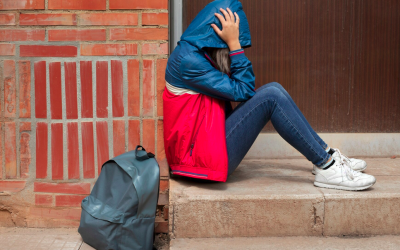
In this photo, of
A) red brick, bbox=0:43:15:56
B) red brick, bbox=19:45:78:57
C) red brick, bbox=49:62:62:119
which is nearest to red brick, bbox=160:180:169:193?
red brick, bbox=49:62:62:119

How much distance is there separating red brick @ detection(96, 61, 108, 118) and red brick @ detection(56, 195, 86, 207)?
0.53 meters

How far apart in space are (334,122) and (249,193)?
1.33 metres

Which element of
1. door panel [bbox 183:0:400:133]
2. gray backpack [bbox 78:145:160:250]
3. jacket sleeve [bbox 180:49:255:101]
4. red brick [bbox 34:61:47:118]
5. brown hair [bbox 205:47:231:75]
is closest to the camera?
gray backpack [bbox 78:145:160:250]

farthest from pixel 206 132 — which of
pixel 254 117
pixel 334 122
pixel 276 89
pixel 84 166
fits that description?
pixel 334 122

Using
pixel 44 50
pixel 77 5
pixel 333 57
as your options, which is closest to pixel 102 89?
pixel 44 50

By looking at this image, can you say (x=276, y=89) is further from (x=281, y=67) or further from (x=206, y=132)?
(x=281, y=67)

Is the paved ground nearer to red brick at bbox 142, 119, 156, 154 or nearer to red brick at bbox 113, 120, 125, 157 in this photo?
red brick at bbox 113, 120, 125, 157

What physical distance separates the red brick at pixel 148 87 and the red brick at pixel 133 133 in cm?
9

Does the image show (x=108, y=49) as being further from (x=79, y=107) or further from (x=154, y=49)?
(x=79, y=107)

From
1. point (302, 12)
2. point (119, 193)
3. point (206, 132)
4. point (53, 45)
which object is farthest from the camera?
point (302, 12)

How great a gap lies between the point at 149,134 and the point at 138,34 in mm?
610

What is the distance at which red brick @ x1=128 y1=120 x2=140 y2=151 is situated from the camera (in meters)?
2.49

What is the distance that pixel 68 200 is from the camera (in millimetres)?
2516

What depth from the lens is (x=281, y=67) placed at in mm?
3174
